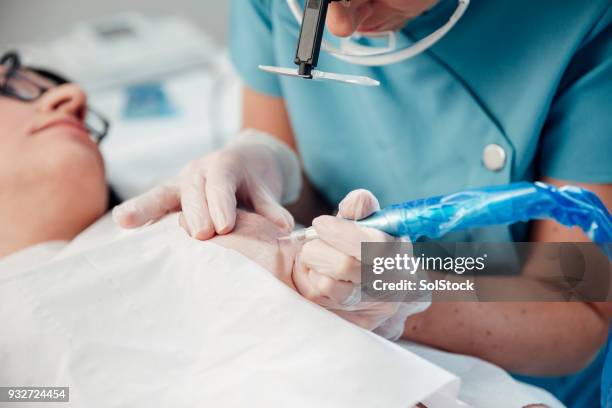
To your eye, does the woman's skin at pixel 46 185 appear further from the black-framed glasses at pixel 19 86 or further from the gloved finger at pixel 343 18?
the gloved finger at pixel 343 18

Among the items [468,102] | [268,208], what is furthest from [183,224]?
[468,102]

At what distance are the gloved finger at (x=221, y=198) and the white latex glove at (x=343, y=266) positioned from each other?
0.12 m

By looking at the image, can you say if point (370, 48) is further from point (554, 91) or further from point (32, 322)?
point (32, 322)

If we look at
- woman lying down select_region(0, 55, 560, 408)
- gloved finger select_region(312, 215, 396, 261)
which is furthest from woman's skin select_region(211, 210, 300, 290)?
gloved finger select_region(312, 215, 396, 261)

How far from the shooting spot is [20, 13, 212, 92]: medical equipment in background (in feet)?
7.10

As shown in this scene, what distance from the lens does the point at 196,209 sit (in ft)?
3.19

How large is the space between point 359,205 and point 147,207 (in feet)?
1.23

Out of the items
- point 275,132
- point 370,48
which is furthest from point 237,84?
point 370,48

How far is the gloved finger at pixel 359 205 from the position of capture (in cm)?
81

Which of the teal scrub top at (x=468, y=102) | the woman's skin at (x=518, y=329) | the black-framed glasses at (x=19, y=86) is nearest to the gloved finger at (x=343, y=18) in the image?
the teal scrub top at (x=468, y=102)

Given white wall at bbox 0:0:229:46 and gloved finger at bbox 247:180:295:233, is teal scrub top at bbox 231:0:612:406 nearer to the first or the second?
gloved finger at bbox 247:180:295:233

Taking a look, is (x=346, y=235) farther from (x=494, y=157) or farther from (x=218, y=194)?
(x=494, y=157)

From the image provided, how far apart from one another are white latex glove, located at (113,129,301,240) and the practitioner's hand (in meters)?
0.30

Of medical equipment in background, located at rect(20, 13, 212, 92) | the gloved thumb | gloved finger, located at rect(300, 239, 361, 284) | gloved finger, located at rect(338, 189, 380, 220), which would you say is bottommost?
medical equipment in background, located at rect(20, 13, 212, 92)
